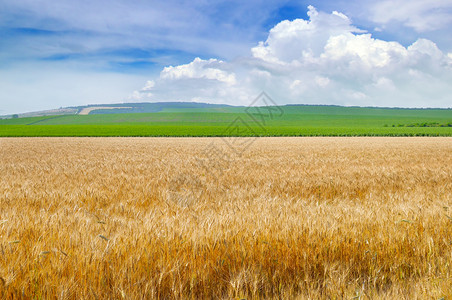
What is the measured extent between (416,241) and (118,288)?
2.72m

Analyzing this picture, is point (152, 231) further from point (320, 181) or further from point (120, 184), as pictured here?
point (320, 181)

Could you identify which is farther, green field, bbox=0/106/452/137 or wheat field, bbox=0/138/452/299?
green field, bbox=0/106/452/137

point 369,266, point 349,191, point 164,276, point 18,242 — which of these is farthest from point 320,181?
point 18,242

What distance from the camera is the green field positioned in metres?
65.5

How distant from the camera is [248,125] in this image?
75.6 m

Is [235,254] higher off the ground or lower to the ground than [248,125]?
lower

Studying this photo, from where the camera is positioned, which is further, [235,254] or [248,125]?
[248,125]

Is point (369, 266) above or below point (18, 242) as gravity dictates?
below

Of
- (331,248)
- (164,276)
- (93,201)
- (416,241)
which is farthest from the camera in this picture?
(93,201)

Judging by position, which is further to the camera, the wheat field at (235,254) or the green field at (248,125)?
the green field at (248,125)

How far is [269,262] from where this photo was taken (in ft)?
8.50

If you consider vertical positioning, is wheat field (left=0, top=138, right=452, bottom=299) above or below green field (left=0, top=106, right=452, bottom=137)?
below

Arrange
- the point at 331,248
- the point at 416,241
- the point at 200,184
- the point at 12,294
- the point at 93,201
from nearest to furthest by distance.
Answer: the point at 12,294 → the point at 331,248 → the point at 416,241 → the point at 93,201 → the point at 200,184

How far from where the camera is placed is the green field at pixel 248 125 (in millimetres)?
65500
